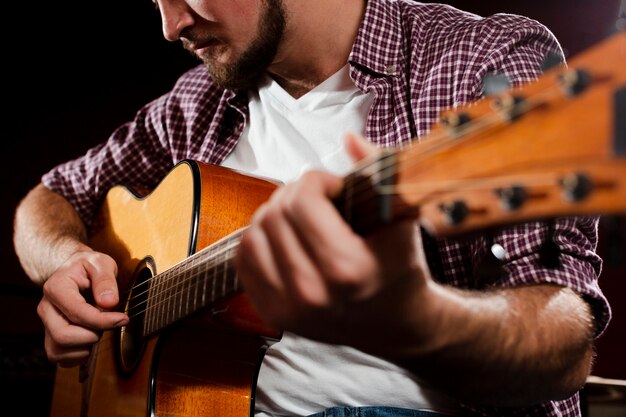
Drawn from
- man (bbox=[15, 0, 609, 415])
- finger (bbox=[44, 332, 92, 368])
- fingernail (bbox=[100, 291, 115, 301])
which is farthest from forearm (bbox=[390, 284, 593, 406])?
finger (bbox=[44, 332, 92, 368])

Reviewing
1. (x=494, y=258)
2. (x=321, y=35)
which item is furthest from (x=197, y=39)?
(x=494, y=258)

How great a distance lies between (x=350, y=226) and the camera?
0.73 meters

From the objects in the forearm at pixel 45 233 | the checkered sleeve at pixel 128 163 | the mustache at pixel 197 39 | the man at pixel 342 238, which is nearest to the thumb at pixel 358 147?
the man at pixel 342 238

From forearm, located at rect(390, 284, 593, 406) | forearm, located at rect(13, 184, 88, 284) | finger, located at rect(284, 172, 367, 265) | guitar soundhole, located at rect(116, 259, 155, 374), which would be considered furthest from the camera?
forearm, located at rect(13, 184, 88, 284)

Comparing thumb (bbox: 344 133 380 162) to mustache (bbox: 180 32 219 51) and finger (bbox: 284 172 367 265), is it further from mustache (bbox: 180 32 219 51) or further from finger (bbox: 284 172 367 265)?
mustache (bbox: 180 32 219 51)

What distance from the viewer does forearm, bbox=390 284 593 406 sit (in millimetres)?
813

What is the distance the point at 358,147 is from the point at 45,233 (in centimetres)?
140

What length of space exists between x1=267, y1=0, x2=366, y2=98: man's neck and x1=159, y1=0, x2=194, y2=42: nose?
0.79 ft

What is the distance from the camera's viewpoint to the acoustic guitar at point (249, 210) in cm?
58

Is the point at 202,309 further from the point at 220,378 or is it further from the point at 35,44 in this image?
the point at 35,44

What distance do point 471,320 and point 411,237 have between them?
18 cm

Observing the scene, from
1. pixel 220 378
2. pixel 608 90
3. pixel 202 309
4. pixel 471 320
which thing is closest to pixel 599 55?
pixel 608 90

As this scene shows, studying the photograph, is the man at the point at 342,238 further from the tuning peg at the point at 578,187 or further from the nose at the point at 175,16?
the tuning peg at the point at 578,187

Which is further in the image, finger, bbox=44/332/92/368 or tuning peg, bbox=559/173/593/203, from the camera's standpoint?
finger, bbox=44/332/92/368
